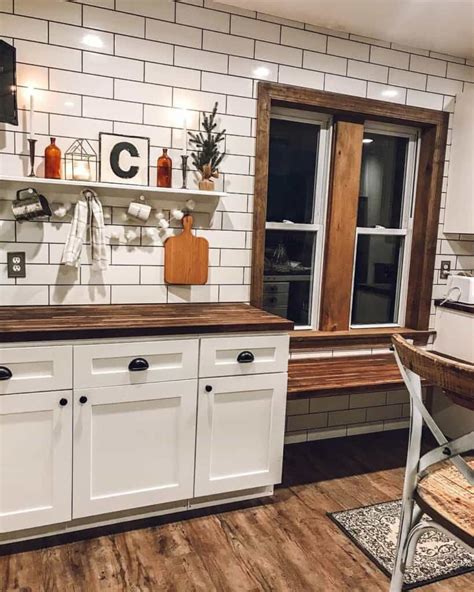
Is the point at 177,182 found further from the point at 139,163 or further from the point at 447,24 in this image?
the point at 447,24

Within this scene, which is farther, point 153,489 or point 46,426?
point 153,489

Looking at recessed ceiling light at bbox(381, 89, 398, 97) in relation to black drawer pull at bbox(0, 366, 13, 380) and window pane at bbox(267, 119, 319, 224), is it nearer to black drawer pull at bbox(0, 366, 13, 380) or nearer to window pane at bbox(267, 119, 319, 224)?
window pane at bbox(267, 119, 319, 224)

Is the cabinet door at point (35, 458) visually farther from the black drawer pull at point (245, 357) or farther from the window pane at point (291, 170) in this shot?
the window pane at point (291, 170)

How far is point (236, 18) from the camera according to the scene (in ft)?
8.77

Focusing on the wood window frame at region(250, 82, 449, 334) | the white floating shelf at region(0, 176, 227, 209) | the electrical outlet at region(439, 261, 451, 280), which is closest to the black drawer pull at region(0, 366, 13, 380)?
the white floating shelf at region(0, 176, 227, 209)

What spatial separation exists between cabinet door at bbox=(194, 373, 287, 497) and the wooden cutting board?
0.67 m

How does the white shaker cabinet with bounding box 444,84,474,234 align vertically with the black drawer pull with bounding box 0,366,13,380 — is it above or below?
above

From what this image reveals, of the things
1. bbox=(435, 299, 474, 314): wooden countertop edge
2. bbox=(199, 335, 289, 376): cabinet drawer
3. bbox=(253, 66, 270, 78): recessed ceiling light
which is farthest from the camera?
bbox=(435, 299, 474, 314): wooden countertop edge

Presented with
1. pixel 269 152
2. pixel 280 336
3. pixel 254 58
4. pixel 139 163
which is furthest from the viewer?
pixel 269 152

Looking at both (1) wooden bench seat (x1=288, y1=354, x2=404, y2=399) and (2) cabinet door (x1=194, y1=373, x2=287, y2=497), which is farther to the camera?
(1) wooden bench seat (x1=288, y1=354, x2=404, y2=399)

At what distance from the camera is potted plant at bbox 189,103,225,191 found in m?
2.62

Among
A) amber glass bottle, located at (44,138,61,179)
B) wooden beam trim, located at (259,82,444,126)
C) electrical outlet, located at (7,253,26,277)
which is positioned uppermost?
wooden beam trim, located at (259,82,444,126)

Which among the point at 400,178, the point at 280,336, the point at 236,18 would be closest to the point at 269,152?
the point at 236,18

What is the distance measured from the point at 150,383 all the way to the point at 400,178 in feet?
7.30
